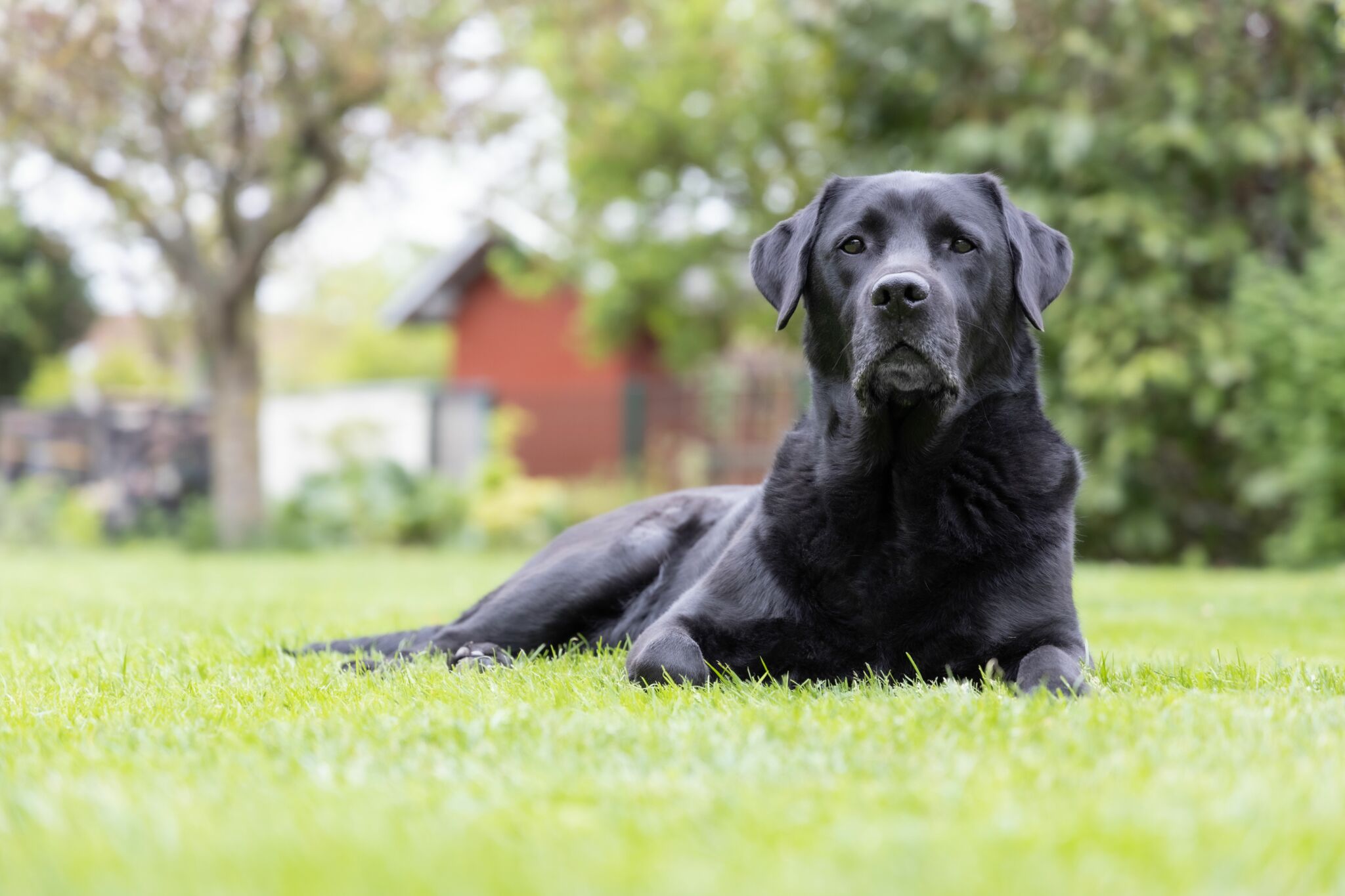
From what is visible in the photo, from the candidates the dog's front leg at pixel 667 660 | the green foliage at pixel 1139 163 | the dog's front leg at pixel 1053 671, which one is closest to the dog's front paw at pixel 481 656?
the dog's front leg at pixel 667 660

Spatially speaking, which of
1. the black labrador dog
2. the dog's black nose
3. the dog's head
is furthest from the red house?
the dog's black nose

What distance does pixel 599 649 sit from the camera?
163 inches

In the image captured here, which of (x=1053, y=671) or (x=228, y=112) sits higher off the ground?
(x=228, y=112)

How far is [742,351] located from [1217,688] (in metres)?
17.4

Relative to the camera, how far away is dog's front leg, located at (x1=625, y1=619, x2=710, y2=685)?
10.6 ft

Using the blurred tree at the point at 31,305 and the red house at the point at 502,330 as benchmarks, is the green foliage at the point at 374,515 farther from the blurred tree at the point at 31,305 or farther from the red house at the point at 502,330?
the blurred tree at the point at 31,305

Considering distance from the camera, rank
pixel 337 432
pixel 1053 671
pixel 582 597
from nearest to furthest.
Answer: pixel 1053 671 → pixel 582 597 → pixel 337 432

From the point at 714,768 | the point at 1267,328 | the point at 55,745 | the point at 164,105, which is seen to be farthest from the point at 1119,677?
the point at 164,105

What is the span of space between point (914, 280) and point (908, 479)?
55 cm

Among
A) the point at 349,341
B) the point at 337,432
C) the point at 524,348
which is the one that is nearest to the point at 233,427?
the point at 337,432

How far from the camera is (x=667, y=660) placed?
10.7ft

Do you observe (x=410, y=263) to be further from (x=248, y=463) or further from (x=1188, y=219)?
(x=1188, y=219)

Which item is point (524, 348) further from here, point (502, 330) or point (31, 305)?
point (31, 305)

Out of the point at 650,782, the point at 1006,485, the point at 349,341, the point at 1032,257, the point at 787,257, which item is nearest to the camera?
the point at 650,782
